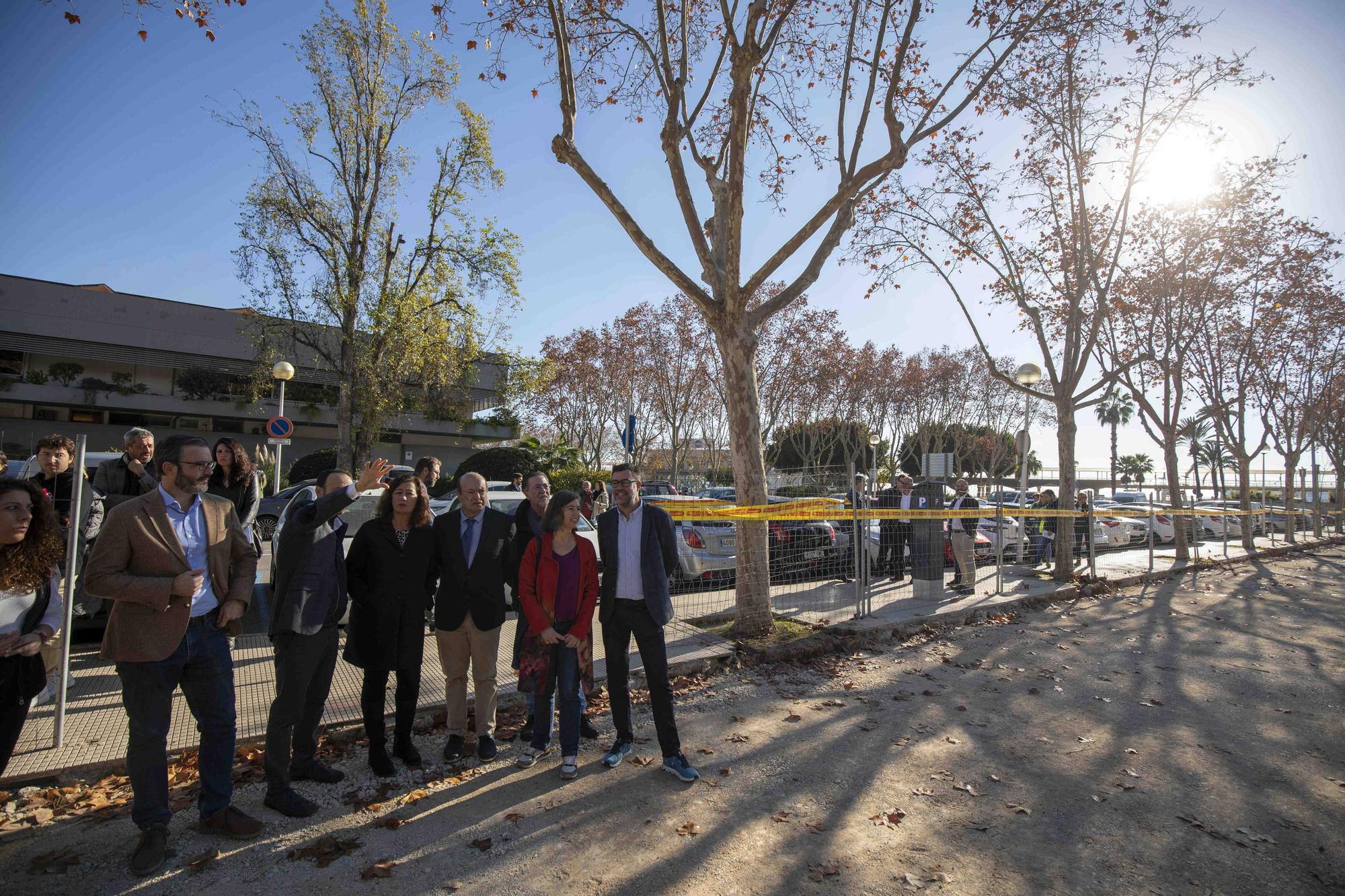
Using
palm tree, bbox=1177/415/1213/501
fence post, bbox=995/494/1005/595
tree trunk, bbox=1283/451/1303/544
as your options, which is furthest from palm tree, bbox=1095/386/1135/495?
fence post, bbox=995/494/1005/595

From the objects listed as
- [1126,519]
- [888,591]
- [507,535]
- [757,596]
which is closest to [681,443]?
[1126,519]

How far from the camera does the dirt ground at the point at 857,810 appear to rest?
A: 125 inches

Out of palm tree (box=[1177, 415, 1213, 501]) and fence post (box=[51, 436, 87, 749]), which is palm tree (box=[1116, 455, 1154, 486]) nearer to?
palm tree (box=[1177, 415, 1213, 501])

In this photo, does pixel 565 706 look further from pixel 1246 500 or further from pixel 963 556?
pixel 1246 500

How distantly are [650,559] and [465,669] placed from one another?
1.41 metres

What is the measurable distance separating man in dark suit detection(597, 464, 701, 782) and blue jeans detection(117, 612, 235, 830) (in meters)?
2.01

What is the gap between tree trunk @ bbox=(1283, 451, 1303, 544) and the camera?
78.8ft

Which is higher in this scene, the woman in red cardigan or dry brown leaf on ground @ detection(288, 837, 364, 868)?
the woman in red cardigan

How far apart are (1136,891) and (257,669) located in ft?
20.1

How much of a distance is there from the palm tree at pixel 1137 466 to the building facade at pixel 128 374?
3385 inches

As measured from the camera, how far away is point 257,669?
5.83m

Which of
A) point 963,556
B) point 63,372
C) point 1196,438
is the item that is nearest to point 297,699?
point 963,556

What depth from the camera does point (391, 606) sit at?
14.0ft

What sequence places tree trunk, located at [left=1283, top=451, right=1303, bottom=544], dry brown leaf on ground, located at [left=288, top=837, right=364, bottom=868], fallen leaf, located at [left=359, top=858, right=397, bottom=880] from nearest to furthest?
fallen leaf, located at [left=359, top=858, right=397, bottom=880] < dry brown leaf on ground, located at [left=288, top=837, right=364, bottom=868] < tree trunk, located at [left=1283, top=451, right=1303, bottom=544]
